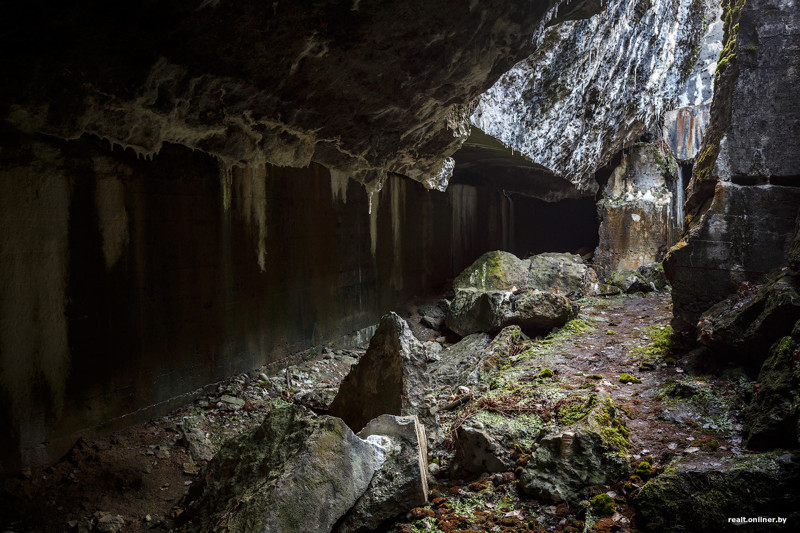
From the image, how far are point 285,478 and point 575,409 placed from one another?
229 centimetres

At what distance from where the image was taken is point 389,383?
414 centimetres

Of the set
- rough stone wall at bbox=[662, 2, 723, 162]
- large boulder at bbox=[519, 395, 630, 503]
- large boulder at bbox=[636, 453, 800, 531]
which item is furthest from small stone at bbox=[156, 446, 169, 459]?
rough stone wall at bbox=[662, 2, 723, 162]

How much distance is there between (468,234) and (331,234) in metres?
5.73

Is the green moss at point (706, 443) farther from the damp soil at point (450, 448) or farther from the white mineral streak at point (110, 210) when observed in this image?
the white mineral streak at point (110, 210)

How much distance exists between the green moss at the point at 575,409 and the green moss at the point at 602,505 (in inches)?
29.3

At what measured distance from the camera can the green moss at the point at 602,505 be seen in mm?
2785

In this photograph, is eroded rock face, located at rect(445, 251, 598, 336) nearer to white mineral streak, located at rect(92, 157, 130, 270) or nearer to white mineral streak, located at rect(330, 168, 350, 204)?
white mineral streak, located at rect(330, 168, 350, 204)

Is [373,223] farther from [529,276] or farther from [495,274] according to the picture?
[529,276]

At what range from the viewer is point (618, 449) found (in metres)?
3.24

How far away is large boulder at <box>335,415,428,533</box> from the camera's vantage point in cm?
288

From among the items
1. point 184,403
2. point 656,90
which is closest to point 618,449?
point 184,403

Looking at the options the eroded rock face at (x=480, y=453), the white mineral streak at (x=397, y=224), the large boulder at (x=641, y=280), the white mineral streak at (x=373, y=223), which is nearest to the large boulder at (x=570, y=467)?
the eroded rock face at (x=480, y=453)

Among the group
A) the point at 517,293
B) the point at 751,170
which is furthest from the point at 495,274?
the point at 751,170

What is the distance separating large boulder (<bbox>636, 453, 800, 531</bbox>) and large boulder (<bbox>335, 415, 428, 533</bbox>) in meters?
1.22
